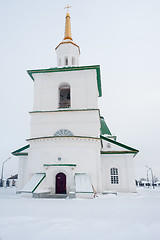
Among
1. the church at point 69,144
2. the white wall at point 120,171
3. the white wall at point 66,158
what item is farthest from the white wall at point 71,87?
the white wall at point 120,171

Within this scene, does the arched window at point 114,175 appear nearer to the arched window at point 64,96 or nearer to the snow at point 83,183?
the snow at point 83,183

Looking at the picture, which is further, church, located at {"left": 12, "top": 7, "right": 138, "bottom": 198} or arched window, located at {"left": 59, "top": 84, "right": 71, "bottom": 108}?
arched window, located at {"left": 59, "top": 84, "right": 71, "bottom": 108}

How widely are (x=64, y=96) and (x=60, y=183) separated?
39.9ft

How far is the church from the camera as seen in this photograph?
16.2m

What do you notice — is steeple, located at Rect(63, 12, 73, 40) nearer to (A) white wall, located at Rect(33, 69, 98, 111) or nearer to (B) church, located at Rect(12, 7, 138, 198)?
(B) church, located at Rect(12, 7, 138, 198)

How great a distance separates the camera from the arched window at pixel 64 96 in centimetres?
2325

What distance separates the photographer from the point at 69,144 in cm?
1709

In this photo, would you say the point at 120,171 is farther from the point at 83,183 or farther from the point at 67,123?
the point at 67,123

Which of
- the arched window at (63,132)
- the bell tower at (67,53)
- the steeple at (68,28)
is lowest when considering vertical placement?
the arched window at (63,132)

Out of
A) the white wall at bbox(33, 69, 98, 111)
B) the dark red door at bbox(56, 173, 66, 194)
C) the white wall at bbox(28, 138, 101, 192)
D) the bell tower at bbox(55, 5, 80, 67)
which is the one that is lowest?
the dark red door at bbox(56, 173, 66, 194)

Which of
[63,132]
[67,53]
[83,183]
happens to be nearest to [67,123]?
[63,132]

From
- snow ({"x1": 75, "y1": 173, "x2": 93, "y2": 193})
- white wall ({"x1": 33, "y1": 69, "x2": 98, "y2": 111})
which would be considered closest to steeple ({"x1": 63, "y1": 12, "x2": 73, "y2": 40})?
white wall ({"x1": 33, "y1": 69, "x2": 98, "y2": 111})

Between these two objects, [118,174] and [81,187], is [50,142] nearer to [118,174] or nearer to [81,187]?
[81,187]

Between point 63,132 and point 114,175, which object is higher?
point 63,132
